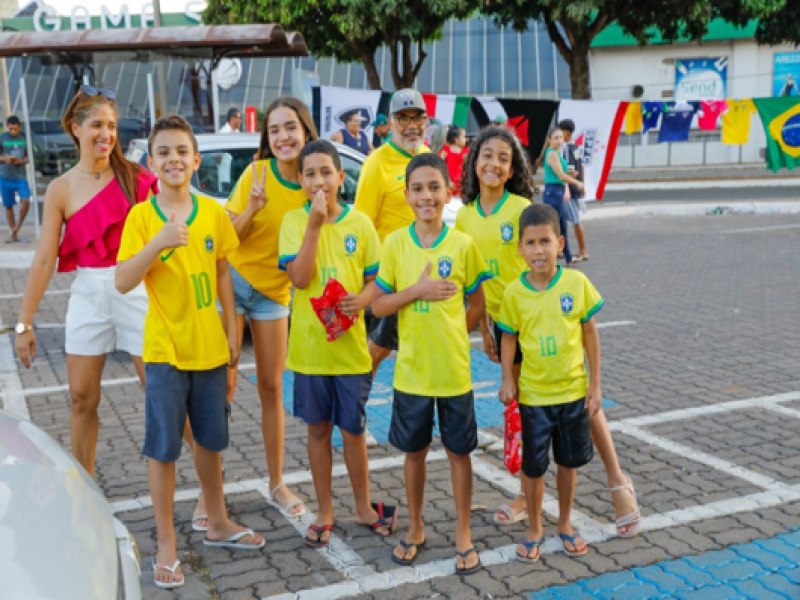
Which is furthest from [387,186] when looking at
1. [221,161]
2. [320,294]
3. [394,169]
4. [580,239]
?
[580,239]

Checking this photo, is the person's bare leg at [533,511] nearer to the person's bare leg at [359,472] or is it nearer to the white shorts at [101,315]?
the person's bare leg at [359,472]

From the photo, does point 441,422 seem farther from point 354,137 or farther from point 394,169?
point 354,137

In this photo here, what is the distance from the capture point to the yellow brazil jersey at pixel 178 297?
11.7 feet

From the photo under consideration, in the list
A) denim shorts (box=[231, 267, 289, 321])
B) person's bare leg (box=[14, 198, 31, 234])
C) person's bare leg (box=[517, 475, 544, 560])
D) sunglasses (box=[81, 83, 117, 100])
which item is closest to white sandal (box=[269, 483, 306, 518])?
denim shorts (box=[231, 267, 289, 321])

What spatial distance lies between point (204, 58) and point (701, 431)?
10.6m

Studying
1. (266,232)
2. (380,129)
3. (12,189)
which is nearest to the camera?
(266,232)

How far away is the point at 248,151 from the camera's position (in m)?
8.15

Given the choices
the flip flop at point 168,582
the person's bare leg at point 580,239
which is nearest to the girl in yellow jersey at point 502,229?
the flip flop at point 168,582

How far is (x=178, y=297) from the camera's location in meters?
3.60

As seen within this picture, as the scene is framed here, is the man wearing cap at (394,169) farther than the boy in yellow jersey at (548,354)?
Yes

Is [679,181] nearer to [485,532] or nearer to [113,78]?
[113,78]

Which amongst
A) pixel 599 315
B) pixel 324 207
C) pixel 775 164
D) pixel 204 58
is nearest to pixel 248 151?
pixel 599 315

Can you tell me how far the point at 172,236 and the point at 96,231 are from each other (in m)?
0.81

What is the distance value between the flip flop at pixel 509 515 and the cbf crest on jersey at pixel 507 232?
49.5 inches
